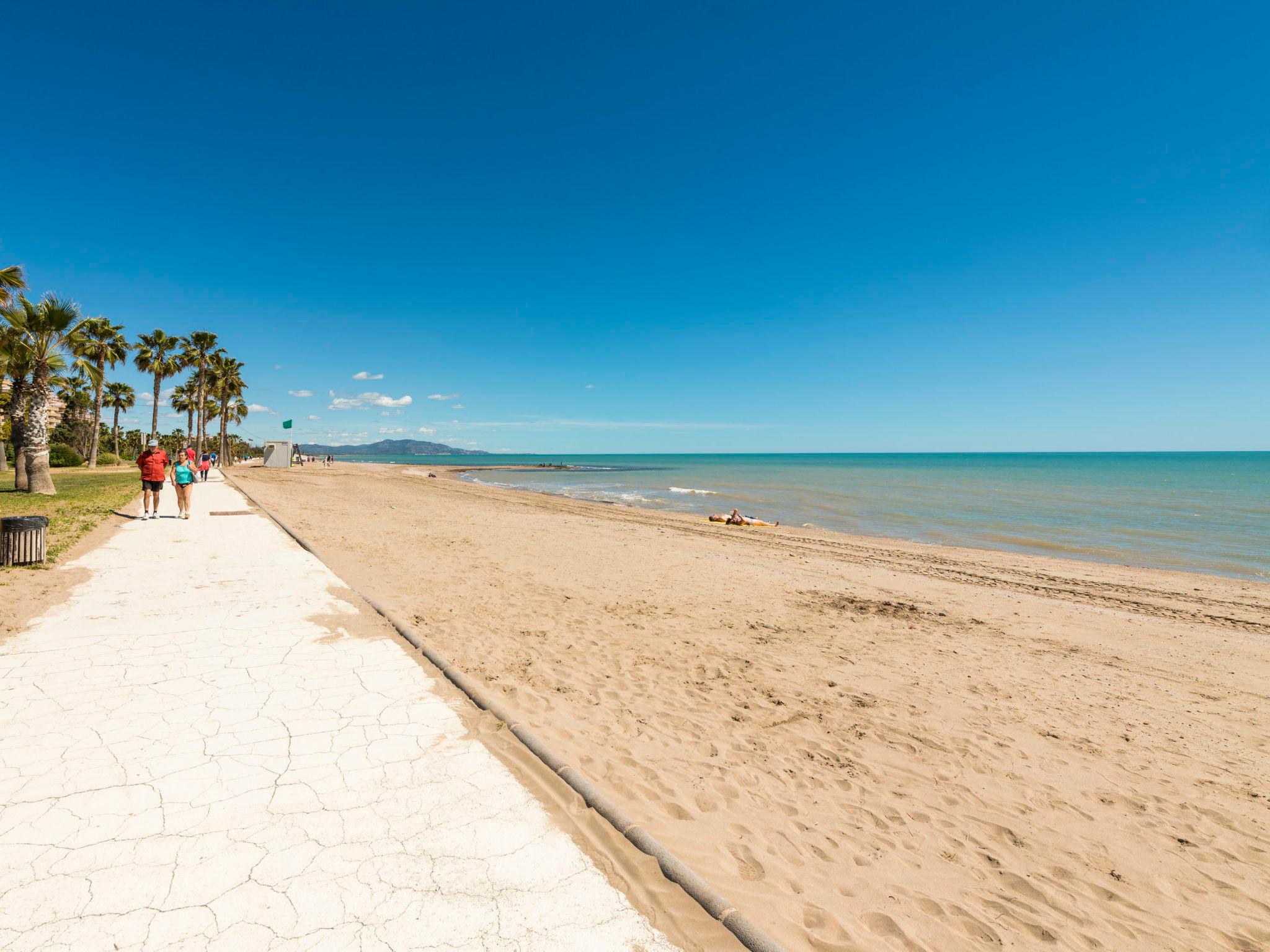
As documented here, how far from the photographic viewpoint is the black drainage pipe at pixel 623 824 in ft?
8.40

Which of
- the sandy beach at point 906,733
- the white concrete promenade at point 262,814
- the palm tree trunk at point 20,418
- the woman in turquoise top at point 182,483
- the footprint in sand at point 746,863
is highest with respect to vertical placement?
the palm tree trunk at point 20,418

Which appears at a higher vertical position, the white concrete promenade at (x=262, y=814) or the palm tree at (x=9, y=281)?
the palm tree at (x=9, y=281)

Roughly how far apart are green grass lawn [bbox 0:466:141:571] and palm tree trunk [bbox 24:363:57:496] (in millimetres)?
593

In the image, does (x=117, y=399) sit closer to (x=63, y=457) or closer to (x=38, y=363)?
(x=63, y=457)

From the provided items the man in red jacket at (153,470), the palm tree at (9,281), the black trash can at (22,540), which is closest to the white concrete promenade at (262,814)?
the black trash can at (22,540)

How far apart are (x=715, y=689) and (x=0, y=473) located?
40953 millimetres

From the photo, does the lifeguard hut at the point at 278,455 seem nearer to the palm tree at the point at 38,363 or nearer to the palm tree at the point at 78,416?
the palm tree at the point at 78,416

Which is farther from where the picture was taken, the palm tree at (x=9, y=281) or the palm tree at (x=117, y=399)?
the palm tree at (x=117, y=399)

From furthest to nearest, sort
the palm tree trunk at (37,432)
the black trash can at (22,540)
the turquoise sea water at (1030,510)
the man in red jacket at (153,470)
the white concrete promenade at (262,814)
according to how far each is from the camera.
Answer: the palm tree trunk at (37,432), the turquoise sea water at (1030,510), the man in red jacket at (153,470), the black trash can at (22,540), the white concrete promenade at (262,814)

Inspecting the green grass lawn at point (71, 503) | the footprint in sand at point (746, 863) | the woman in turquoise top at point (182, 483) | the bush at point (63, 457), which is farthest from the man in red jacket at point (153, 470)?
the bush at point (63, 457)

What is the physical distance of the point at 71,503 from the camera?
16.1 m

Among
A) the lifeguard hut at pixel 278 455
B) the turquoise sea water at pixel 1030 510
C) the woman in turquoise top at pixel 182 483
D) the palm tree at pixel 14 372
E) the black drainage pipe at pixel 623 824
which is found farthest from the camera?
the lifeguard hut at pixel 278 455

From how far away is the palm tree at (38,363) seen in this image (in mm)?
18297

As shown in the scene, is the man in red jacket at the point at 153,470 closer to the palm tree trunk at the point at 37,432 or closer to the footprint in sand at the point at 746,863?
the palm tree trunk at the point at 37,432
